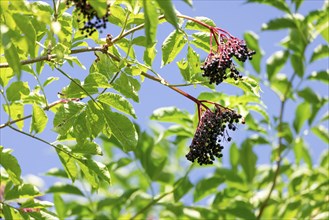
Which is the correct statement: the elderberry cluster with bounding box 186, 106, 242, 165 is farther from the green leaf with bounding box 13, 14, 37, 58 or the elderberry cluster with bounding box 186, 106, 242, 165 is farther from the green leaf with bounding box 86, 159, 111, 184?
the green leaf with bounding box 13, 14, 37, 58

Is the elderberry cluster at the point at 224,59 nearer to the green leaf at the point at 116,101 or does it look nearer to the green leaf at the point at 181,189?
the green leaf at the point at 116,101

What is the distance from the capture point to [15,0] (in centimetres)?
182

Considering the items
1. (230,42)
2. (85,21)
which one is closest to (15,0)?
(85,21)

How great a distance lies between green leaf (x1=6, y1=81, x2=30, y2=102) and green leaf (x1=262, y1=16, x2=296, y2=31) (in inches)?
75.1

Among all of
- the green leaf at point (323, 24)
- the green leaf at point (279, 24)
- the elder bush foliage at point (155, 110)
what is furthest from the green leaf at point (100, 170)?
the green leaf at point (323, 24)

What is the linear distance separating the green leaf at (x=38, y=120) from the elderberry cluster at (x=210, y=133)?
53 centimetres

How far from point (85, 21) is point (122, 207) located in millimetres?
2243

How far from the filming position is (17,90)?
97.1 inches

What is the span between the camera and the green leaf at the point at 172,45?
2.35 metres

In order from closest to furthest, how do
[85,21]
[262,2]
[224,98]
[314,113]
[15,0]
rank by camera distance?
[15,0] → [85,21] → [224,98] → [262,2] → [314,113]

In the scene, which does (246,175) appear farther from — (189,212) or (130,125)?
(130,125)

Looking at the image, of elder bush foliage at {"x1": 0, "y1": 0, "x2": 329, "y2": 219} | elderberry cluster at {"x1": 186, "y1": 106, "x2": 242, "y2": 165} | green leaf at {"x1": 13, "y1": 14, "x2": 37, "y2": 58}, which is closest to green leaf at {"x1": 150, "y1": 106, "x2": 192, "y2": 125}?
elder bush foliage at {"x1": 0, "y1": 0, "x2": 329, "y2": 219}

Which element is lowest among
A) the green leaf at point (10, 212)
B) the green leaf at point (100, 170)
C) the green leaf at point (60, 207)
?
the green leaf at point (60, 207)

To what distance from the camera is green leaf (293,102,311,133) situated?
460 cm
